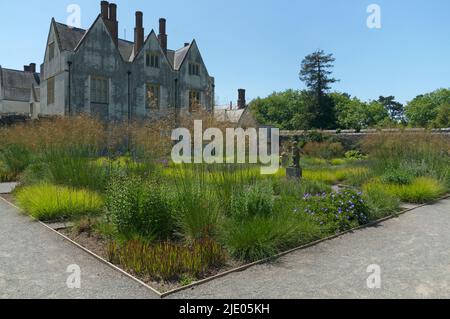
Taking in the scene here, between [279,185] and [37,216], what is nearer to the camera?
[37,216]

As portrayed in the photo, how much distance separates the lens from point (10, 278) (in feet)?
13.3

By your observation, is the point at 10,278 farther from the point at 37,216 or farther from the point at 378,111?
the point at 378,111

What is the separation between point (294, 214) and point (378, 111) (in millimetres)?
60705

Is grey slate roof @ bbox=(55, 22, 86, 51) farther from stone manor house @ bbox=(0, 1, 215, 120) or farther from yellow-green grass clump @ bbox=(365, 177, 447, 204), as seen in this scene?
yellow-green grass clump @ bbox=(365, 177, 447, 204)

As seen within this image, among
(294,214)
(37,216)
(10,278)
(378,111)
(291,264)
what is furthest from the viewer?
(378,111)

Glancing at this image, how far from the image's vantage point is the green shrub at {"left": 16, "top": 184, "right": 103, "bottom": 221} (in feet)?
22.6

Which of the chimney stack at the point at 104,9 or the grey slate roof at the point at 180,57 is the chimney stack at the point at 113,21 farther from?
the grey slate roof at the point at 180,57

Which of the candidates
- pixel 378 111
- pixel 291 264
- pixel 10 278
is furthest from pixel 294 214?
pixel 378 111

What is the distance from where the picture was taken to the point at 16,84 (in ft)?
133

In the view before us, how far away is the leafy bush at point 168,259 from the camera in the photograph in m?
4.10

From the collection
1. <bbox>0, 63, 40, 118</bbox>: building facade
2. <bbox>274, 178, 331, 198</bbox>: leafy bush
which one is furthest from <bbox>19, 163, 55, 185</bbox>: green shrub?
<bbox>0, 63, 40, 118</bbox>: building facade

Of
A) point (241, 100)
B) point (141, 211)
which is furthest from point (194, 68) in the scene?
point (141, 211)

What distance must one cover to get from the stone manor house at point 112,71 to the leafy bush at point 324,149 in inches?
302
